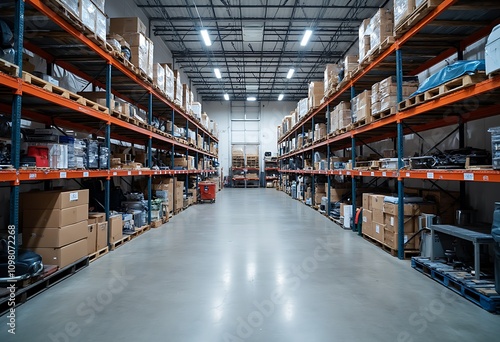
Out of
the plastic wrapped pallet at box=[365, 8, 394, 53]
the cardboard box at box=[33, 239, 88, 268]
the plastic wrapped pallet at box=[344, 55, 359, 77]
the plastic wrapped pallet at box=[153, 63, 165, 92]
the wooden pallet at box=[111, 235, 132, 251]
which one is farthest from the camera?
the plastic wrapped pallet at box=[153, 63, 165, 92]

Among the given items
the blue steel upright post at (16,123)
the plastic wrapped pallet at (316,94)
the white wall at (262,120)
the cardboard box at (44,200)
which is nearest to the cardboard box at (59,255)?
the cardboard box at (44,200)

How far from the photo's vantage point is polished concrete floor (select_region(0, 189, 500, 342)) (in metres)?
2.69

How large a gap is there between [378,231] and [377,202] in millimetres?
567

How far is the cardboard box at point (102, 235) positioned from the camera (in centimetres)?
514

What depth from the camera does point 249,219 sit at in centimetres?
911

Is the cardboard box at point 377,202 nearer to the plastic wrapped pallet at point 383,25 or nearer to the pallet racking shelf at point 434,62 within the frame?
the pallet racking shelf at point 434,62

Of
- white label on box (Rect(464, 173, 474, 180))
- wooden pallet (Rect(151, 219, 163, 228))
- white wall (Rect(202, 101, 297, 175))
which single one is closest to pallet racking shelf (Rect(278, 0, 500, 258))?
white label on box (Rect(464, 173, 474, 180))

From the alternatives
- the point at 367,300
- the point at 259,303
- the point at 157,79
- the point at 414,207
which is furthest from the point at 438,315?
the point at 157,79

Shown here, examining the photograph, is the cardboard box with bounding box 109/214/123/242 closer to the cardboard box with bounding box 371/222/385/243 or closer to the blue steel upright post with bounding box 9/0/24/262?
the blue steel upright post with bounding box 9/0/24/262

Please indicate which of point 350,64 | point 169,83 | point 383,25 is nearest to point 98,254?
point 169,83

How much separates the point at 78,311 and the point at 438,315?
147 inches

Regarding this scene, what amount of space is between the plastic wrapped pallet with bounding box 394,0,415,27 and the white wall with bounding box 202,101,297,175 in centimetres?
2109

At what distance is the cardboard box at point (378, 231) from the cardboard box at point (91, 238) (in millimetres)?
5185

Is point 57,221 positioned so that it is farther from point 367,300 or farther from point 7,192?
point 367,300
